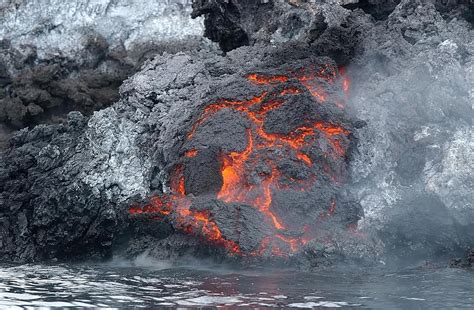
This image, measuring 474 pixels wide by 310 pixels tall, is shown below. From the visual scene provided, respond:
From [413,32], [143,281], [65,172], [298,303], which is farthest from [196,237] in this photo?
[413,32]

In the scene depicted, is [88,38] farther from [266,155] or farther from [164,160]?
[266,155]

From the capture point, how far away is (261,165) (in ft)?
46.1

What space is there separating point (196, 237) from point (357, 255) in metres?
3.05

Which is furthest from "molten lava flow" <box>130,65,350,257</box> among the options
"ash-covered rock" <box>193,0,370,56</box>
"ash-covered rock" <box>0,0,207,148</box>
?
"ash-covered rock" <box>0,0,207,148</box>

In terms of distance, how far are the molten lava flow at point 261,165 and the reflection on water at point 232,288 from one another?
86 cm

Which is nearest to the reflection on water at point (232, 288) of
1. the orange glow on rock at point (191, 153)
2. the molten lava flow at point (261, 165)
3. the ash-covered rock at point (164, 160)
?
the molten lava flow at point (261, 165)

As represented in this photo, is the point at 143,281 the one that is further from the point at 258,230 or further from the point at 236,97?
the point at 236,97

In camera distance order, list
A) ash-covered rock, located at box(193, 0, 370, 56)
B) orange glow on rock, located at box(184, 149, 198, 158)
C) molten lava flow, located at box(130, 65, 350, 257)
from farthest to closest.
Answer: ash-covered rock, located at box(193, 0, 370, 56) → orange glow on rock, located at box(184, 149, 198, 158) → molten lava flow, located at box(130, 65, 350, 257)

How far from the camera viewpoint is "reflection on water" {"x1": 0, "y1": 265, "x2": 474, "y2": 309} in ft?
30.5

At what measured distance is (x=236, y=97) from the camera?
15.1 m

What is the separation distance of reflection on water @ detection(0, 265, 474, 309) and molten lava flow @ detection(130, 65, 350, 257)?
86 centimetres

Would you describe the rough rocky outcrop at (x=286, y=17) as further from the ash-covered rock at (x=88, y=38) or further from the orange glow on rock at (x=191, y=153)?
the orange glow on rock at (x=191, y=153)

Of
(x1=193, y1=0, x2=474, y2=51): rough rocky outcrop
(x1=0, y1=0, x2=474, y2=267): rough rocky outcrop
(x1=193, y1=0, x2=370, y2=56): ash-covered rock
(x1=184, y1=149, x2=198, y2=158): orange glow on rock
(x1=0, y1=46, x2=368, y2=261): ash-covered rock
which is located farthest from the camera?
(x1=193, y1=0, x2=474, y2=51): rough rocky outcrop

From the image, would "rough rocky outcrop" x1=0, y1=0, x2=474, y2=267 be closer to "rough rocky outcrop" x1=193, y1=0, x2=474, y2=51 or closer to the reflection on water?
"rough rocky outcrop" x1=193, y1=0, x2=474, y2=51
